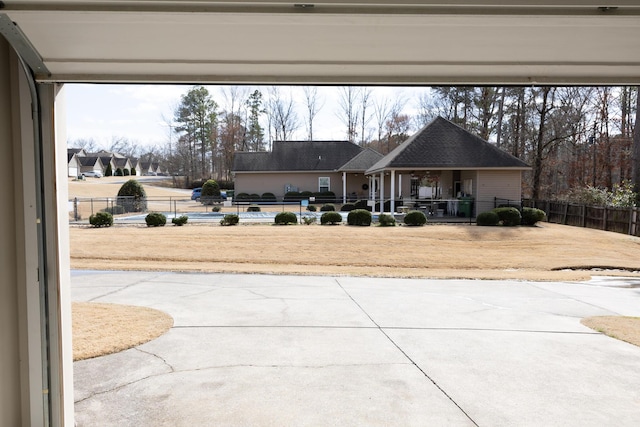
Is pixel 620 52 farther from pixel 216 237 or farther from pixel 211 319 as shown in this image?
pixel 216 237

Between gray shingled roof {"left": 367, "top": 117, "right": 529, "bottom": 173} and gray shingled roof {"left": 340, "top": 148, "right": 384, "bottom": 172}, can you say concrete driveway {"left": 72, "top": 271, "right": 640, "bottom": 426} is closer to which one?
gray shingled roof {"left": 367, "top": 117, "right": 529, "bottom": 173}

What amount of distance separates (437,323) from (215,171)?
71126mm

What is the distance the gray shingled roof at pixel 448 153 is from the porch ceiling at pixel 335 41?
23.4m

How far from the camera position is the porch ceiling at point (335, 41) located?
102 inches

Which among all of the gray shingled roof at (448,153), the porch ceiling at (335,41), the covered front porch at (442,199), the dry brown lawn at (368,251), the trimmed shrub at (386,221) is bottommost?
the dry brown lawn at (368,251)

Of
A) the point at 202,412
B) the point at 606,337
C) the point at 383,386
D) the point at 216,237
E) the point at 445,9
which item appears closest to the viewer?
the point at 445,9

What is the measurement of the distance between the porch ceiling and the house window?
39020mm

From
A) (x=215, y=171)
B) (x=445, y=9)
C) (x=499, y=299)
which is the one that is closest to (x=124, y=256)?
(x=499, y=299)

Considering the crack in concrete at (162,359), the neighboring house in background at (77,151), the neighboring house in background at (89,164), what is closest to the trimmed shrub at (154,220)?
the crack in concrete at (162,359)

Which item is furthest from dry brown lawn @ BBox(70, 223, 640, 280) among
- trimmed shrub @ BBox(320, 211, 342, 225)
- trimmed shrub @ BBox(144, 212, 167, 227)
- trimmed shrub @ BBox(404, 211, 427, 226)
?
trimmed shrub @ BBox(144, 212, 167, 227)

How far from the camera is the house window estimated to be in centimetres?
4281

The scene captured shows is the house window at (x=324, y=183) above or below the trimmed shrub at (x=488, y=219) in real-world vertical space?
above

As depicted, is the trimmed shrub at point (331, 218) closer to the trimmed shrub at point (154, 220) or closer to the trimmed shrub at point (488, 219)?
the trimmed shrub at point (488, 219)

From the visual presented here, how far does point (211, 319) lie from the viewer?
23.0 feet
